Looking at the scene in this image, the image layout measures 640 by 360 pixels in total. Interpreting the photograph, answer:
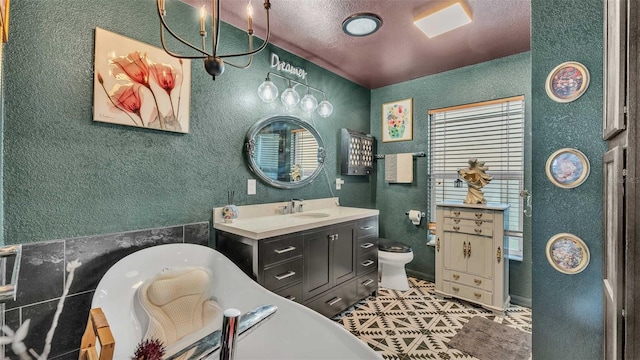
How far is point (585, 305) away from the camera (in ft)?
4.29

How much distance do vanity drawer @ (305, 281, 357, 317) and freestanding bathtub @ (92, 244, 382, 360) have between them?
79 centimetres

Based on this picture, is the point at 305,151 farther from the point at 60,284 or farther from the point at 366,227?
the point at 60,284

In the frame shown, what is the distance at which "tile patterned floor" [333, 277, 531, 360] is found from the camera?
1981 mm

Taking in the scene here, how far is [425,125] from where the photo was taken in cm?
336

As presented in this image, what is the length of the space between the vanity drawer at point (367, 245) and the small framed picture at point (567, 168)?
5.42 ft

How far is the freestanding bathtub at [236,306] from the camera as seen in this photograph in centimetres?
109

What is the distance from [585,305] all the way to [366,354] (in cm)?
119

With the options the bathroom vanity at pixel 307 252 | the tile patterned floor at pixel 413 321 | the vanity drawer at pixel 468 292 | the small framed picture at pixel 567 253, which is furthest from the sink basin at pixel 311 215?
the small framed picture at pixel 567 253

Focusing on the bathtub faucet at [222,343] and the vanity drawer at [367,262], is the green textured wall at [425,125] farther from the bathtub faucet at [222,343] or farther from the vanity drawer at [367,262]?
the bathtub faucet at [222,343]

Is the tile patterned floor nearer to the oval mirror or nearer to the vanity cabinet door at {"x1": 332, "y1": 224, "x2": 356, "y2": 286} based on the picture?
the vanity cabinet door at {"x1": 332, "y1": 224, "x2": 356, "y2": 286}

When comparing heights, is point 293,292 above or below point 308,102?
below

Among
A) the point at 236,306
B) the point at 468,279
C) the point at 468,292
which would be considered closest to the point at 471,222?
the point at 468,279

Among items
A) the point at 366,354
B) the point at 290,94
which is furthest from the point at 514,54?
the point at 366,354

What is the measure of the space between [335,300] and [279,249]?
0.85m
